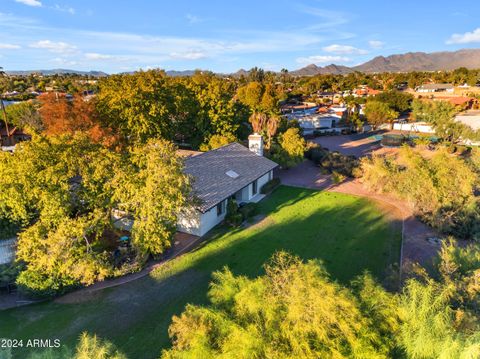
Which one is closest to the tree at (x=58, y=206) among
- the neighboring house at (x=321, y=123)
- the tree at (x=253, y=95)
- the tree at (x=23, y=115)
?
the tree at (x=23, y=115)

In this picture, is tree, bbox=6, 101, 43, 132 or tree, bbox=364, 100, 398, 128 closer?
tree, bbox=6, 101, 43, 132

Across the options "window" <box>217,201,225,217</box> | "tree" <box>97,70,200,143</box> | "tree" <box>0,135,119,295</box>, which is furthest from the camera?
"tree" <box>97,70,200,143</box>

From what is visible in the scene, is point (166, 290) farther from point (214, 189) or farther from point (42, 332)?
point (214, 189)

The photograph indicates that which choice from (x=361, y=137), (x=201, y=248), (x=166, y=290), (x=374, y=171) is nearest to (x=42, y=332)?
(x=166, y=290)

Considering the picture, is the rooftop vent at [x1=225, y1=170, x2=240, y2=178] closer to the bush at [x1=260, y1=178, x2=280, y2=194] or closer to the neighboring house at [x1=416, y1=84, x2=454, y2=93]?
the bush at [x1=260, y1=178, x2=280, y2=194]

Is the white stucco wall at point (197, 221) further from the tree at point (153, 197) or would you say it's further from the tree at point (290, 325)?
the tree at point (290, 325)

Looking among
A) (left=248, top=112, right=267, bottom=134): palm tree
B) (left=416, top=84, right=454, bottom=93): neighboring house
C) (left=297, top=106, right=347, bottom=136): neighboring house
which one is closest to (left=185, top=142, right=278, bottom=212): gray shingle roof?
(left=248, top=112, right=267, bottom=134): palm tree

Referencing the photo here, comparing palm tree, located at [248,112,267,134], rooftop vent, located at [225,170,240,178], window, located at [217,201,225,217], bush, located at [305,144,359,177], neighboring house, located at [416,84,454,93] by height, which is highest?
neighboring house, located at [416,84,454,93]
